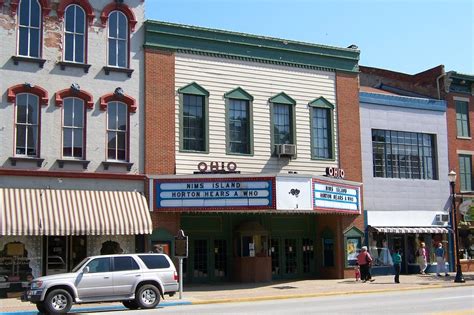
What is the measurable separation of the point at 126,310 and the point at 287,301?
17.9 feet

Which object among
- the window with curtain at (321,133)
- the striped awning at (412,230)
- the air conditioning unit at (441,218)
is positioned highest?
the window with curtain at (321,133)

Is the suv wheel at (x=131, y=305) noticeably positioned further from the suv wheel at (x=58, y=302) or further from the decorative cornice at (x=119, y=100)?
the decorative cornice at (x=119, y=100)

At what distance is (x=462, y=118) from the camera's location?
3806 cm

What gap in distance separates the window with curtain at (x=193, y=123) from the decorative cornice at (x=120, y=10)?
12.7 feet

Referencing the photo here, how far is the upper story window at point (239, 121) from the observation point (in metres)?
29.8

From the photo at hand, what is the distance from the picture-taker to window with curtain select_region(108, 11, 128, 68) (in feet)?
90.7

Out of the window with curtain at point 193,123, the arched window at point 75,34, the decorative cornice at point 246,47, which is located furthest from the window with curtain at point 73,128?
the window with curtain at point 193,123

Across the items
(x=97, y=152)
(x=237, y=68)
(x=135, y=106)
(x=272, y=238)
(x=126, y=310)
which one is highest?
(x=237, y=68)

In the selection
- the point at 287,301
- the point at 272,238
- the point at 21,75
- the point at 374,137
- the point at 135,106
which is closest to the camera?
the point at 287,301

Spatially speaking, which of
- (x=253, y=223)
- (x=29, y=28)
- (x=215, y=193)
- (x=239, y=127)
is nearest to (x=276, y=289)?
(x=253, y=223)

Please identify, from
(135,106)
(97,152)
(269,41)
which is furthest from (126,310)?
(269,41)

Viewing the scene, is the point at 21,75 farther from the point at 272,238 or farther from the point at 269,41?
the point at 272,238

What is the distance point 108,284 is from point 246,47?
14.5 metres

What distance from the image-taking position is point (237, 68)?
3025cm
